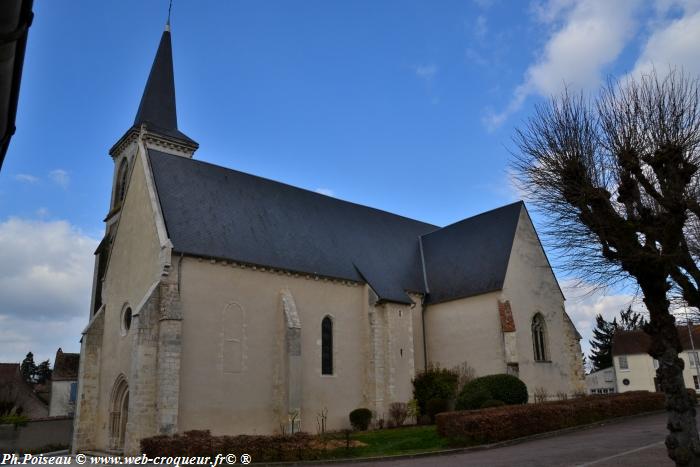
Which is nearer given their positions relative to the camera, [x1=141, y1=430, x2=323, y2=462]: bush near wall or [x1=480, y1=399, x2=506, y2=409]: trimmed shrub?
[x1=141, y1=430, x2=323, y2=462]: bush near wall

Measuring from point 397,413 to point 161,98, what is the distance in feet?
74.3

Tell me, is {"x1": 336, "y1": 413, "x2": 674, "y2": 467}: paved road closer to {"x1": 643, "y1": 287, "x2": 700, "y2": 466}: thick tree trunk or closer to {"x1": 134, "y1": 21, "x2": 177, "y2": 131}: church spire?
{"x1": 643, "y1": 287, "x2": 700, "y2": 466}: thick tree trunk

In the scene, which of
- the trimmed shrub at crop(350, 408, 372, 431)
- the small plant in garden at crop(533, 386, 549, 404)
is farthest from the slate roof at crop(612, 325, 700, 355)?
the trimmed shrub at crop(350, 408, 372, 431)

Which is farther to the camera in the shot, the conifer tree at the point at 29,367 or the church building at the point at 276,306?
the conifer tree at the point at 29,367

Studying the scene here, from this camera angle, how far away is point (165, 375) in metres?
17.3

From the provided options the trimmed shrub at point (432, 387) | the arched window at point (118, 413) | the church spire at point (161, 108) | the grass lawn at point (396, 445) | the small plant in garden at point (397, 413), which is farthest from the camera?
the church spire at point (161, 108)

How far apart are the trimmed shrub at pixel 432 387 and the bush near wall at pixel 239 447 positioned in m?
A: 10.6

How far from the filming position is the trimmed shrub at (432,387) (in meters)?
24.2

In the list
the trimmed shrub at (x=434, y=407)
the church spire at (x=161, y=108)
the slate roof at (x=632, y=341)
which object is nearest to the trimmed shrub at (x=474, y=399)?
the trimmed shrub at (x=434, y=407)

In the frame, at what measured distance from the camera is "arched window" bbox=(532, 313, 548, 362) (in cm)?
2605

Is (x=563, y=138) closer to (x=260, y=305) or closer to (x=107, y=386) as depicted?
(x=260, y=305)

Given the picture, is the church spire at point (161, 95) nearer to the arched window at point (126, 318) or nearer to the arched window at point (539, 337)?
the arched window at point (126, 318)

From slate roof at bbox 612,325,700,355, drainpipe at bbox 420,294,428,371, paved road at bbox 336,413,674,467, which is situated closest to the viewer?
paved road at bbox 336,413,674,467

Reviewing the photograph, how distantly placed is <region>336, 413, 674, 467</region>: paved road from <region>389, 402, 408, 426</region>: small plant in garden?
7725 millimetres
